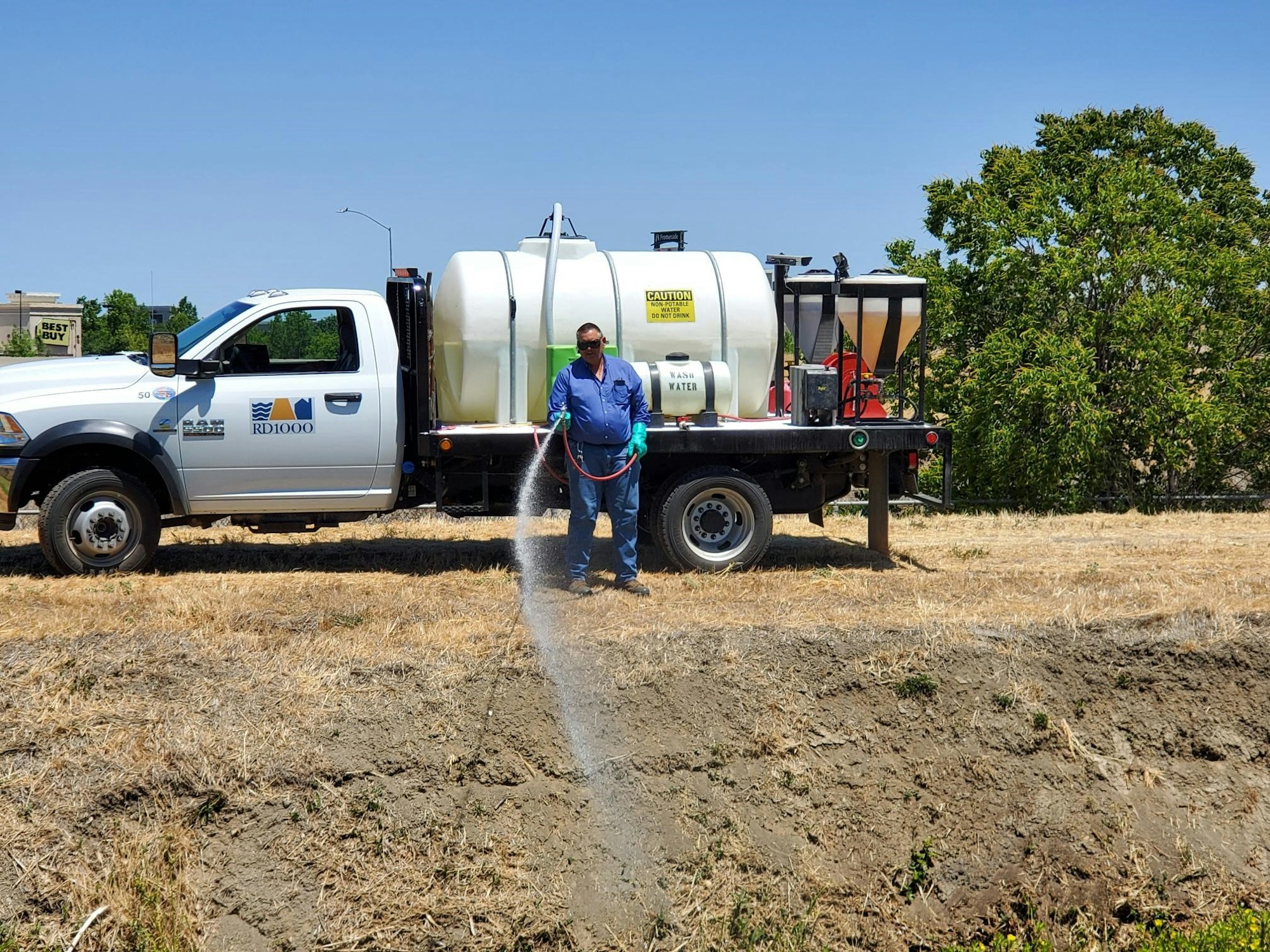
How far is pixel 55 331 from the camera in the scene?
67.5 metres

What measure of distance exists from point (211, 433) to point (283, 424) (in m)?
0.52

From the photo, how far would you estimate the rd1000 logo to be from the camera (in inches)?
382

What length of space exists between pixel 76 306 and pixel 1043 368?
78.2 meters

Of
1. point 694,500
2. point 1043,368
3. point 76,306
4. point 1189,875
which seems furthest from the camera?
point 76,306

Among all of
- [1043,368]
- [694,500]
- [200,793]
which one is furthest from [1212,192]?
[200,793]

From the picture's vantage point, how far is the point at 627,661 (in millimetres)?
7910

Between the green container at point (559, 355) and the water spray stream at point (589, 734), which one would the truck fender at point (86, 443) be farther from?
the water spray stream at point (589, 734)

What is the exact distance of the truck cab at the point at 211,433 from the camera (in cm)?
946

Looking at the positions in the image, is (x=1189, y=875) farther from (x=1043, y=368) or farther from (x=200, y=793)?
(x=1043, y=368)

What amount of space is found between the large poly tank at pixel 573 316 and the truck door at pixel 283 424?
25.8 inches

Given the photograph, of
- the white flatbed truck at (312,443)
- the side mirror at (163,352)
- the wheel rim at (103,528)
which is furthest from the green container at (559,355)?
the wheel rim at (103,528)

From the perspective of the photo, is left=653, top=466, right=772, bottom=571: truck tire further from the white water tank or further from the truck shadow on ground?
the white water tank

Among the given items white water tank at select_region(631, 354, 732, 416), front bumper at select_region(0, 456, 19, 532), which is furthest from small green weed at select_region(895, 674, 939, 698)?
front bumper at select_region(0, 456, 19, 532)

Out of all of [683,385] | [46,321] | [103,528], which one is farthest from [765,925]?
[46,321]
